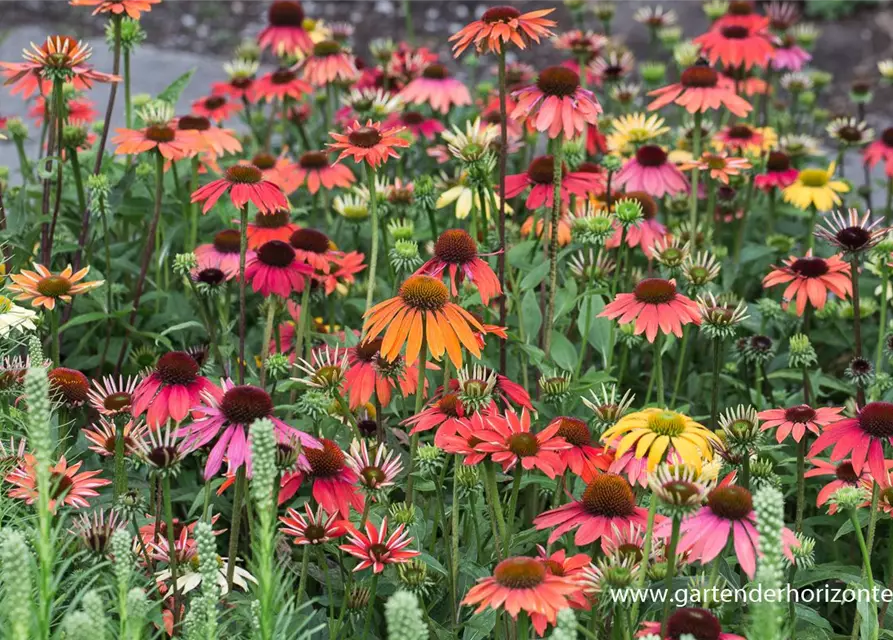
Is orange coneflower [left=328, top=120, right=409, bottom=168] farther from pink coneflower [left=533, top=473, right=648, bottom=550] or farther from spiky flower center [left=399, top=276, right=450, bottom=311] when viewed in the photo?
pink coneflower [left=533, top=473, right=648, bottom=550]

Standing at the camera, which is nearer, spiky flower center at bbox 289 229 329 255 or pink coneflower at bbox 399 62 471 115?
spiky flower center at bbox 289 229 329 255

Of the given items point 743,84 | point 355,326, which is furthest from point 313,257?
point 743,84

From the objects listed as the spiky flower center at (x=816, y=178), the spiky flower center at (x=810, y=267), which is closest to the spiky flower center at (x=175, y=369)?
the spiky flower center at (x=810, y=267)

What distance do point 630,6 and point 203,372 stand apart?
5.82 meters

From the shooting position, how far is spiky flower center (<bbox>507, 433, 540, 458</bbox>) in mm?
1882

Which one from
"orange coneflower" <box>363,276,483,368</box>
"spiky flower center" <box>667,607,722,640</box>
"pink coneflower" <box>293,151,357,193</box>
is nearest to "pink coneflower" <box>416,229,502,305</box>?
"orange coneflower" <box>363,276,483,368</box>

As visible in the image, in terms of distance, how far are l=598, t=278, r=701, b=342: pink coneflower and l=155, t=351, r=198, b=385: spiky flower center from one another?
2.73ft

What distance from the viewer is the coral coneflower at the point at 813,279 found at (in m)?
2.79

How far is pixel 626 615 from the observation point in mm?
1864

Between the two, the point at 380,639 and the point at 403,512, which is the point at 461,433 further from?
the point at 380,639

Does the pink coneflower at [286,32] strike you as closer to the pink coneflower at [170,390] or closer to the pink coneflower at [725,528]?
the pink coneflower at [170,390]

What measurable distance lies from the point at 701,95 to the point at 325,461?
1857mm

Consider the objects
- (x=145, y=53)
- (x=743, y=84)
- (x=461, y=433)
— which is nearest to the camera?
(x=461, y=433)

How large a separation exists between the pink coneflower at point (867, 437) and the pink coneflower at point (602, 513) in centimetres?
Result: 42
